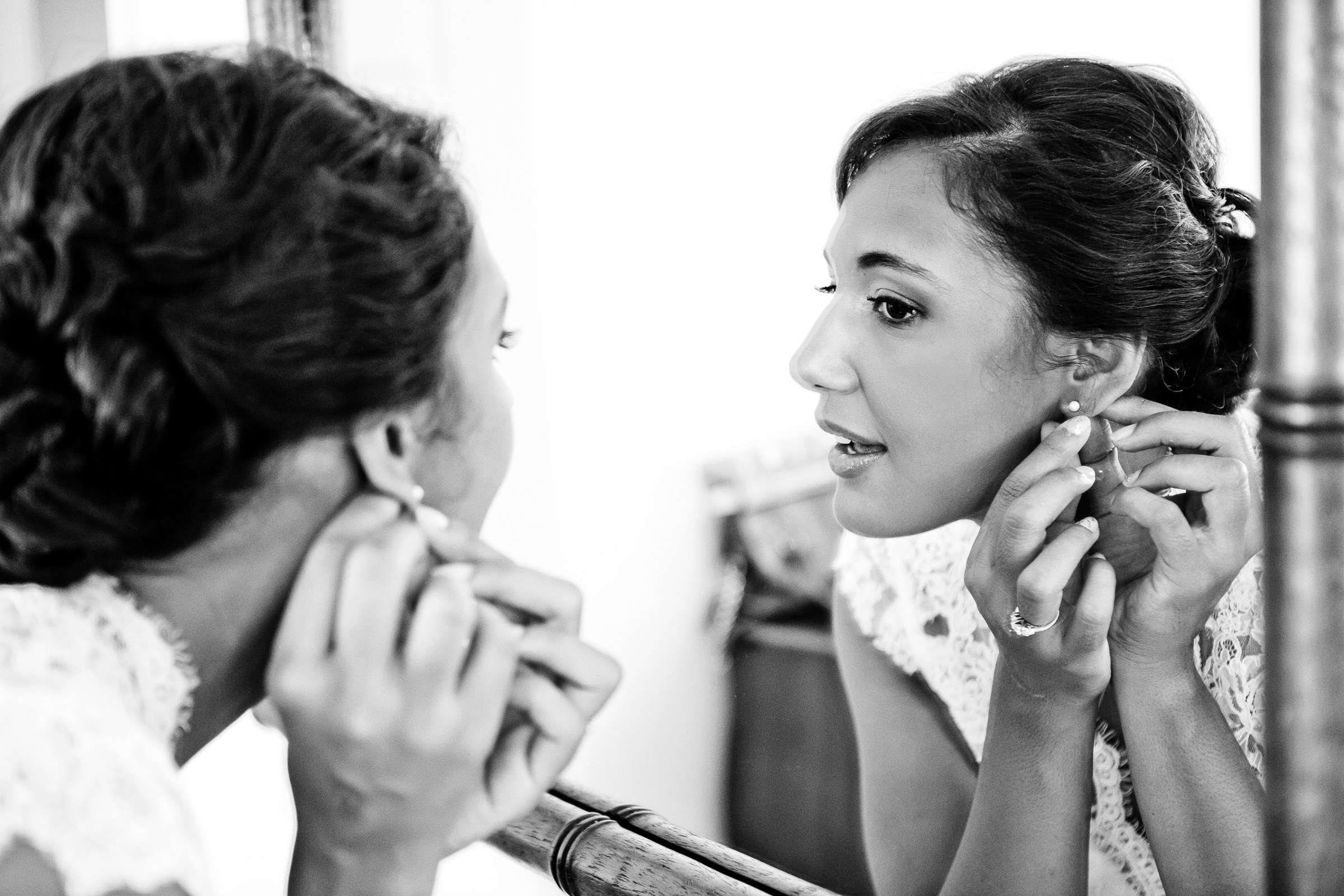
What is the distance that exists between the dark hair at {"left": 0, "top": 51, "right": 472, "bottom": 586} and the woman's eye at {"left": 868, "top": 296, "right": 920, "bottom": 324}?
46 centimetres

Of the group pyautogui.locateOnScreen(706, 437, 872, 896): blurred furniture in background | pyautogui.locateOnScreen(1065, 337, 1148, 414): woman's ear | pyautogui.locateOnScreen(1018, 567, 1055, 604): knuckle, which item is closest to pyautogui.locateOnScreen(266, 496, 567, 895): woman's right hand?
pyautogui.locateOnScreen(1018, 567, 1055, 604): knuckle

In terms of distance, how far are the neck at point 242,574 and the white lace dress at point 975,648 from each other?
0.66 meters

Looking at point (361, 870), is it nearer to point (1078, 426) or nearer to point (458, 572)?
point (458, 572)

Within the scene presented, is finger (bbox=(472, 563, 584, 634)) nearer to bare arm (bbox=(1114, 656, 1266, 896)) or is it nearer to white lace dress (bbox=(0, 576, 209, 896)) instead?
white lace dress (bbox=(0, 576, 209, 896))

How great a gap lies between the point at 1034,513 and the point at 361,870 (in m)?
0.53

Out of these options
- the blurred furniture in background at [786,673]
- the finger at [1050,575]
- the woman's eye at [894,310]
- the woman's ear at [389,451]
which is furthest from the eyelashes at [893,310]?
the blurred furniture in background at [786,673]

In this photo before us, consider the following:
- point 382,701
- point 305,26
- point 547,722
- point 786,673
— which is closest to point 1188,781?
point 547,722

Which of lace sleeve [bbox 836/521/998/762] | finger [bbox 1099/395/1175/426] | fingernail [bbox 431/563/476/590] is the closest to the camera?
fingernail [bbox 431/563/476/590]

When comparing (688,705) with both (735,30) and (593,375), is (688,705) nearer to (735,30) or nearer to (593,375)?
(593,375)

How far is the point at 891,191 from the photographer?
111 centimetres

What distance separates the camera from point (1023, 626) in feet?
3.19

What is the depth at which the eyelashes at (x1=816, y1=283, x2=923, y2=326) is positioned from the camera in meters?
1.08

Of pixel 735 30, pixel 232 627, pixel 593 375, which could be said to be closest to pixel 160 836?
pixel 232 627

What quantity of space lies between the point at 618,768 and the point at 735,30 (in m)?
1.60
